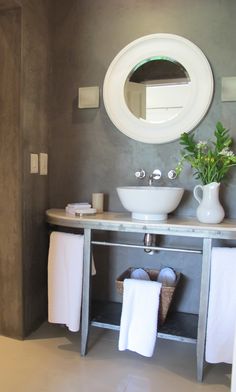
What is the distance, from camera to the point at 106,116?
6.88 feet

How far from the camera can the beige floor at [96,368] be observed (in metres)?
1.59

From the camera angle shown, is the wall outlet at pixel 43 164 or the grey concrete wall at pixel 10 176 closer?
the grey concrete wall at pixel 10 176

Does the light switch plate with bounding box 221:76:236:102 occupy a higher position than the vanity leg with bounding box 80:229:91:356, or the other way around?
the light switch plate with bounding box 221:76:236:102

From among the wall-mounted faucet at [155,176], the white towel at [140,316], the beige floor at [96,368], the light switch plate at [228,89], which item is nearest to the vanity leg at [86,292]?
the beige floor at [96,368]

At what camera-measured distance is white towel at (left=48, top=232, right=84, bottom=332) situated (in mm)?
1805

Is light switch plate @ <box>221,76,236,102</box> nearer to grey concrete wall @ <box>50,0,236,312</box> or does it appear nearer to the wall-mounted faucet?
grey concrete wall @ <box>50,0,236,312</box>

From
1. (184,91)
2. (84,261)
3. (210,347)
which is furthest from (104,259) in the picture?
(184,91)

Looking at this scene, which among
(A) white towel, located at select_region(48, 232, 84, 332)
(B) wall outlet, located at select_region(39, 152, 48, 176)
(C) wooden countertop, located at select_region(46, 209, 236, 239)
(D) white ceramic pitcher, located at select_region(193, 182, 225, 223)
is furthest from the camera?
(B) wall outlet, located at select_region(39, 152, 48, 176)

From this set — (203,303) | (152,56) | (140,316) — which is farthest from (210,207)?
(152,56)

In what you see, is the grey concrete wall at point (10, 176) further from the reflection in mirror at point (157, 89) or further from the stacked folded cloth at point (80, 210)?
the reflection in mirror at point (157, 89)

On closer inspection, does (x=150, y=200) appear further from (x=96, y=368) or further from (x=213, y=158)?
(x=96, y=368)

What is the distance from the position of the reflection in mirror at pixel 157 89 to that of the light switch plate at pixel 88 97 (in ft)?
0.66

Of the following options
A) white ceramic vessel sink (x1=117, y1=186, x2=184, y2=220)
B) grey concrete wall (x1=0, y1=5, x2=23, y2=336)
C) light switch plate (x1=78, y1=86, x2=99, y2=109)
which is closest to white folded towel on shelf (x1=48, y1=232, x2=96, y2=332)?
grey concrete wall (x1=0, y1=5, x2=23, y2=336)

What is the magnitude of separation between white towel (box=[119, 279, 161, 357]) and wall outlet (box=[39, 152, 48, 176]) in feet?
2.99
